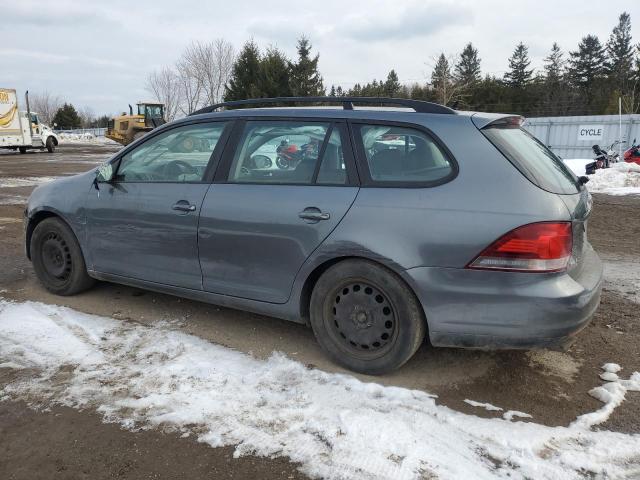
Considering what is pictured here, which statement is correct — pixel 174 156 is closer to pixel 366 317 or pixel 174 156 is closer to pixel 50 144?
pixel 366 317

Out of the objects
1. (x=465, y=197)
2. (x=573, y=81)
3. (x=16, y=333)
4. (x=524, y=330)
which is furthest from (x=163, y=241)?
(x=573, y=81)

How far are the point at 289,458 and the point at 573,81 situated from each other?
69115mm

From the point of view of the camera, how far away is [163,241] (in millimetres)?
3947

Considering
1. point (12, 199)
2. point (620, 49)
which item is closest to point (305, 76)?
point (12, 199)

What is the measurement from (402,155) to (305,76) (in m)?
40.9

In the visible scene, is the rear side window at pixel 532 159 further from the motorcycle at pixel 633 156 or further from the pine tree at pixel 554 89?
the pine tree at pixel 554 89

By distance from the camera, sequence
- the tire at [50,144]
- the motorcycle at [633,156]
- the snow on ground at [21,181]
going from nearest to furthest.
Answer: the snow on ground at [21,181] < the motorcycle at [633,156] < the tire at [50,144]

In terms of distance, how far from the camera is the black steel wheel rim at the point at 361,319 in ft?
10.4

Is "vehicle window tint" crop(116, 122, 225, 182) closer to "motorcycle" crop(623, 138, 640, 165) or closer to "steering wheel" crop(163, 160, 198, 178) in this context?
"steering wheel" crop(163, 160, 198, 178)

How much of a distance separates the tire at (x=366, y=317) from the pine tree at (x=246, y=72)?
1509 inches

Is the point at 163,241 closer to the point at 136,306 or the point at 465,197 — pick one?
the point at 136,306

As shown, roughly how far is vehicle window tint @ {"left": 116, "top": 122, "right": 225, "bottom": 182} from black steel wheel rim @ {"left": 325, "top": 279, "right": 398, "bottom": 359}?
4.65 ft

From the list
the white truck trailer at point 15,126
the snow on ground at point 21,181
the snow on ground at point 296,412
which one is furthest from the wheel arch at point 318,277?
the white truck trailer at point 15,126

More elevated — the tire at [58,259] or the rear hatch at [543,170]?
the rear hatch at [543,170]
